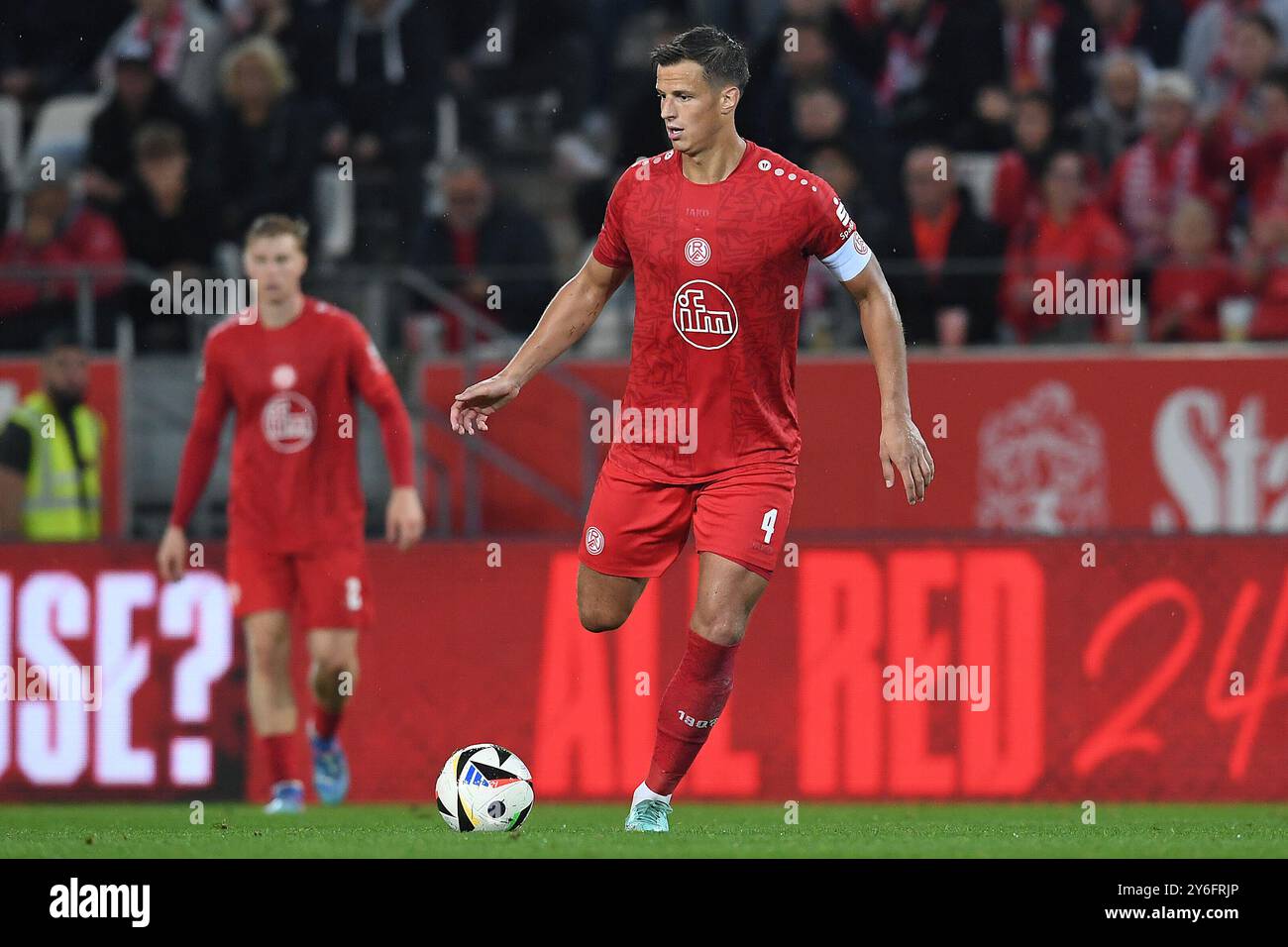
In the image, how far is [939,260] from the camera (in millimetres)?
11523

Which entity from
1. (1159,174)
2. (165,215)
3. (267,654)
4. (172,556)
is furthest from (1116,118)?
(172,556)

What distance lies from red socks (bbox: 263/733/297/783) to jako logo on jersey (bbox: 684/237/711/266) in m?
3.32

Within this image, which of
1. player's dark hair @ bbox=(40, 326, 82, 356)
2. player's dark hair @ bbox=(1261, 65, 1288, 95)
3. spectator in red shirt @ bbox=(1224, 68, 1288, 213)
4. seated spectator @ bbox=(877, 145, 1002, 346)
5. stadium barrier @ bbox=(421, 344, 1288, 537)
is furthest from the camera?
player's dark hair @ bbox=(1261, 65, 1288, 95)

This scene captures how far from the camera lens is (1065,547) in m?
9.93

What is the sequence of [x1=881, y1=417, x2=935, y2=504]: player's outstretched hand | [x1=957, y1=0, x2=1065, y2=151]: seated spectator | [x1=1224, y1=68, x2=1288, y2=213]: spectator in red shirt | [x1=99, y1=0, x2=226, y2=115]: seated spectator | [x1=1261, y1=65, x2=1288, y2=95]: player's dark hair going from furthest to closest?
[x1=99, y1=0, x2=226, y2=115]: seated spectator, [x1=957, y1=0, x2=1065, y2=151]: seated spectator, [x1=1261, y1=65, x2=1288, y2=95]: player's dark hair, [x1=1224, y1=68, x2=1288, y2=213]: spectator in red shirt, [x1=881, y1=417, x2=935, y2=504]: player's outstretched hand

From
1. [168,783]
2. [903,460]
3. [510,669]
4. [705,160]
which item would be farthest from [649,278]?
[168,783]

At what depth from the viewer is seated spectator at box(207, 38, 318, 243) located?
12250 millimetres

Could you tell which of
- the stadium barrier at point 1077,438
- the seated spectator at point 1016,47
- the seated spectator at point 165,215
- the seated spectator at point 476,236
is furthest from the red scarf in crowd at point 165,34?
the seated spectator at point 1016,47

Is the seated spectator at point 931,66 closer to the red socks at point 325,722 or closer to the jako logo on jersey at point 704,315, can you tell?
the red socks at point 325,722

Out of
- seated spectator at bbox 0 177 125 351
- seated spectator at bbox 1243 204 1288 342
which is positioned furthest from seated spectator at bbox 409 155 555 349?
seated spectator at bbox 1243 204 1288 342

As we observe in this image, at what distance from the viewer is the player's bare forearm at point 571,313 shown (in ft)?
22.9

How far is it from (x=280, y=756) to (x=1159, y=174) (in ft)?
19.9

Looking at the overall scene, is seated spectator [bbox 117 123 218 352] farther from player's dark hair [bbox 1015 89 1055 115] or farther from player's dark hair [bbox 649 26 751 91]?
player's dark hair [bbox 649 26 751 91]

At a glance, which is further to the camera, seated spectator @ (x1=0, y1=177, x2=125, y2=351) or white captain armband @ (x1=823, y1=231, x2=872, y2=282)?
seated spectator @ (x1=0, y1=177, x2=125, y2=351)
